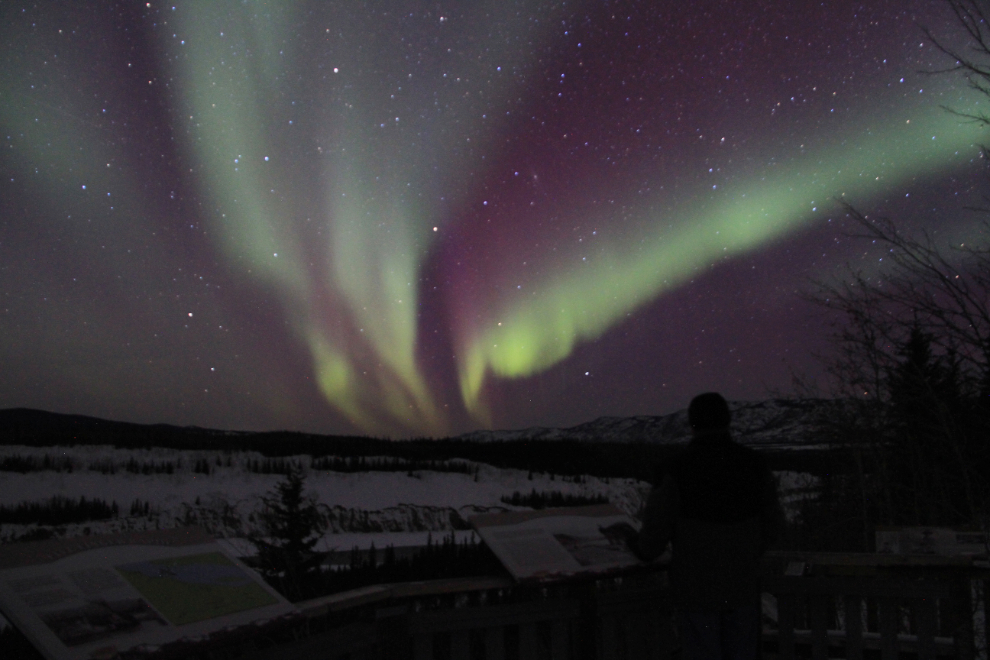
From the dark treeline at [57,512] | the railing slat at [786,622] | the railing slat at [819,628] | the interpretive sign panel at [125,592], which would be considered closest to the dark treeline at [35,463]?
the dark treeline at [57,512]

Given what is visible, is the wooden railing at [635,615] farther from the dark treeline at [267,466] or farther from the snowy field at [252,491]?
the dark treeline at [267,466]

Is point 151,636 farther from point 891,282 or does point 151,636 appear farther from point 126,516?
point 126,516

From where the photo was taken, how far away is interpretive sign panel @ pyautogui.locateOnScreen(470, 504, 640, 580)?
11.5 ft

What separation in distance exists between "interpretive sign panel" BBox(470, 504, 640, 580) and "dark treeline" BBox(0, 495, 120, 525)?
20.9 meters

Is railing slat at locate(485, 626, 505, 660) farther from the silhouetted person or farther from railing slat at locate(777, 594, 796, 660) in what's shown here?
railing slat at locate(777, 594, 796, 660)

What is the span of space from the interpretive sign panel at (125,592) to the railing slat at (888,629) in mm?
3179

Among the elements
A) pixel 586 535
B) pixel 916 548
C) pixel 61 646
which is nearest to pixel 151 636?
pixel 61 646

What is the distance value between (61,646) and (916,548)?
4560 millimetres

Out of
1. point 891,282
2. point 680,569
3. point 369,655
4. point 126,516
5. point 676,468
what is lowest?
point 126,516

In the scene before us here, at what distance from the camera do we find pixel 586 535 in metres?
3.88

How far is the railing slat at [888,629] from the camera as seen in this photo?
12.9 ft

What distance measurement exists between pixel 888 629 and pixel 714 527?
145cm

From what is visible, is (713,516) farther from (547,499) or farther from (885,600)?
(547,499)

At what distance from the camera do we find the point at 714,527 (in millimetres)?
3381
